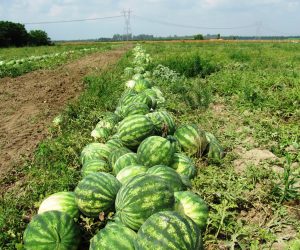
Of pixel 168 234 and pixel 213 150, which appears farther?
pixel 213 150

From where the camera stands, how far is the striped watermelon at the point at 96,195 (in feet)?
8.65

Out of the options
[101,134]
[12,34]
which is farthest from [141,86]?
[12,34]

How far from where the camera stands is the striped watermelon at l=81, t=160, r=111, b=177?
3412 mm

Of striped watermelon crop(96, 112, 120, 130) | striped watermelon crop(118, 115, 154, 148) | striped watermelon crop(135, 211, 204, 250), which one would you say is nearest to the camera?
striped watermelon crop(135, 211, 204, 250)

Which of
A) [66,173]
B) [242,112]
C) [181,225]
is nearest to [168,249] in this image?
[181,225]

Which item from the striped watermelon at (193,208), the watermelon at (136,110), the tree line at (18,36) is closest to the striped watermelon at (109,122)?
the watermelon at (136,110)

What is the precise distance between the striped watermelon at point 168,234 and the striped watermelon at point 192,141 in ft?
5.57

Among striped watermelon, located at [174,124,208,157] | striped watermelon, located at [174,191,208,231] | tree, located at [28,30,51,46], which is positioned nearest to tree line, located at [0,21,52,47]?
tree, located at [28,30,51,46]

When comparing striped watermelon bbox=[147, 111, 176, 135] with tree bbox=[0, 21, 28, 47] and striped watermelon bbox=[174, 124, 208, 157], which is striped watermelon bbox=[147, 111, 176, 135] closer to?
striped watermelon bbox=[174, 124, 208, 157]

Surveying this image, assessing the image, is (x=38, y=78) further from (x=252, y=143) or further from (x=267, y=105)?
(x=252, y=143)

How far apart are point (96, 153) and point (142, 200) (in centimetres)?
148

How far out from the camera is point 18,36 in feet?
159

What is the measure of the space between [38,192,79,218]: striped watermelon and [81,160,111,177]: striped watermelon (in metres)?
0.53

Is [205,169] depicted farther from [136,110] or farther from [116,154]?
[136,110]
